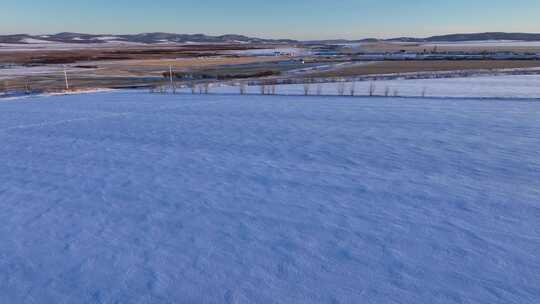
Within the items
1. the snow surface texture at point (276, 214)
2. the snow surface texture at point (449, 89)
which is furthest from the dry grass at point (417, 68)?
the snow surface texture at point (276, 214)

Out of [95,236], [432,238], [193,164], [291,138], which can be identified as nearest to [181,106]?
[291,138]

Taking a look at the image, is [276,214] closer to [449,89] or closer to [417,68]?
[449,89]

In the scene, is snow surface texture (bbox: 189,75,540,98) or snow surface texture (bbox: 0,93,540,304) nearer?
snow surface texture (bbox: 0,93,540,304)

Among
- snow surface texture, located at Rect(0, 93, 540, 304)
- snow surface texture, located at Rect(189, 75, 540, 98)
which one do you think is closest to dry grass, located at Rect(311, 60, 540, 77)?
snow surface texture, located at Rect(189, 75, 540, 98)

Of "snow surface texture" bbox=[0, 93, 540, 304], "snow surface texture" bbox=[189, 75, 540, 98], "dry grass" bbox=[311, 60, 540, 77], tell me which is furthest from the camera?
"dry grass" bbox=[311, 60, 540, 77]

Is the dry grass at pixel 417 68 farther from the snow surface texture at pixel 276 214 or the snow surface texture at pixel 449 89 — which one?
the snow surface texture at pixel 276 214

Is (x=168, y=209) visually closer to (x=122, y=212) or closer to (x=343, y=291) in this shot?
(x=122, y=212)

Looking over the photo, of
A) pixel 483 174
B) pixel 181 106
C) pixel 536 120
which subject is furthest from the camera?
pixel 181 106

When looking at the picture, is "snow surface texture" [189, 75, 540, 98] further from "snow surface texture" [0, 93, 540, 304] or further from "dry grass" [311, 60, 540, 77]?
"dry grass" [311, 60, 540, 77]

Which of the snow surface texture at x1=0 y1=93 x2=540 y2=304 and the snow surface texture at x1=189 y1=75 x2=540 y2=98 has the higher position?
Answer: the snow surface texture at x1=189 y1=75 x2=540 y2=98
